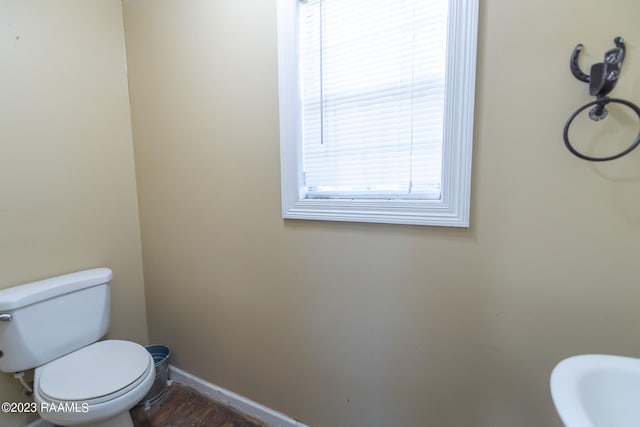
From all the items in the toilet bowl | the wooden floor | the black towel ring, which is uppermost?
the black towel ring

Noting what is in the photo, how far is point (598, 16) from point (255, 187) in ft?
4.22

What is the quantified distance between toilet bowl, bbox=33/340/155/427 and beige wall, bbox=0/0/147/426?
0.37 meters

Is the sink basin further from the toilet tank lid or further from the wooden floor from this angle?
the toilet tank lid

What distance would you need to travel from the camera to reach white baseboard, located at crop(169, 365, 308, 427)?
4.53 ft

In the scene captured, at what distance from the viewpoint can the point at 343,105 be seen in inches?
44.4

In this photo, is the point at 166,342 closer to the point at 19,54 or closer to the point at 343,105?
the point at 19,54

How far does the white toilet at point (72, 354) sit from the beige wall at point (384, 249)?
38cm

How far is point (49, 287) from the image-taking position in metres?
1.25

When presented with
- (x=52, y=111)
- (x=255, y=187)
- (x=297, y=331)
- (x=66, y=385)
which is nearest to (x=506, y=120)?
(x=255, y=187)

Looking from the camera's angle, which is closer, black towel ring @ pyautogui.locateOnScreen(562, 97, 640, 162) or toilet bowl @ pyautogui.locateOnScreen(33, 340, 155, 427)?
black towel ring @ pyautogui.locateOnScreen(562, 97, 640, 162)

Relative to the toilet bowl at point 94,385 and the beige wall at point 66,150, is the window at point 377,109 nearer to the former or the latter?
the toilet bowl at point 94,385

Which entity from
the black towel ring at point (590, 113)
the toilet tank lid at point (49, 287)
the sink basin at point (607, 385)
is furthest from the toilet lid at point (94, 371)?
Answer: the black towel ring at point (590, 113)

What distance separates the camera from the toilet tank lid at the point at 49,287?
114cm

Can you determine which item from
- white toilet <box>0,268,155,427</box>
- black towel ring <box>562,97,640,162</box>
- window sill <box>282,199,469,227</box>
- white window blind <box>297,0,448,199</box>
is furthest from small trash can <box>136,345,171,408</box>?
black towel ring <box>562,97,640,162</box>
